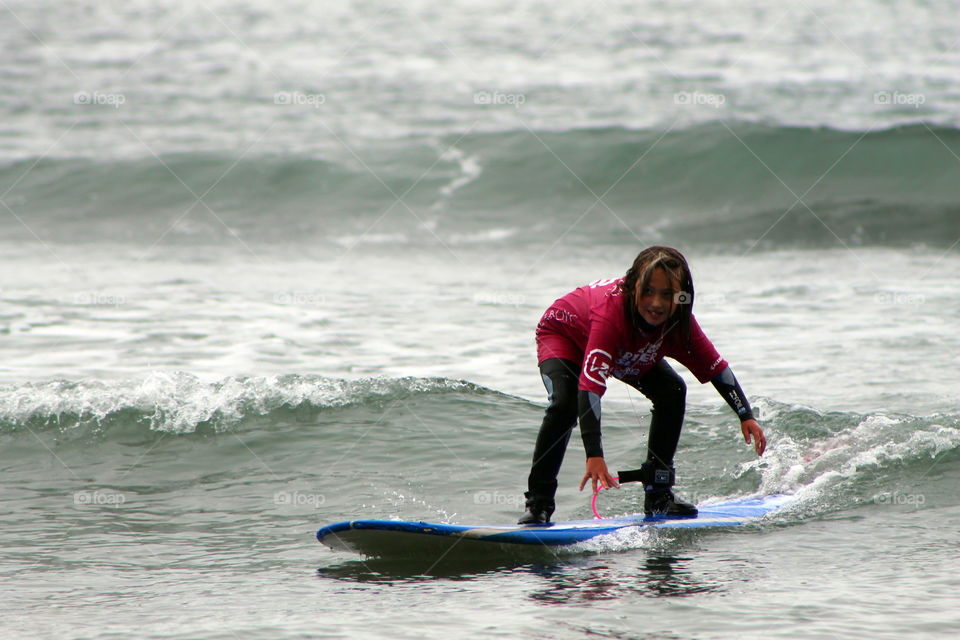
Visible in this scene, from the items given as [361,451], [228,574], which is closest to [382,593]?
[228,574]

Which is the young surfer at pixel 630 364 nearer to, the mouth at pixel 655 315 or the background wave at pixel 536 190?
the mouth at pixel 655 315

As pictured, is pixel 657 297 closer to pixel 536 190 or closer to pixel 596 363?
pixel 596 363

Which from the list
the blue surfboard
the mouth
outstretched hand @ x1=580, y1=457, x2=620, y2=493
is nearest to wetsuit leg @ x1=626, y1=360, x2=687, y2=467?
the blue surfboard

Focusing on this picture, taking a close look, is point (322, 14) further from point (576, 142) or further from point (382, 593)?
point (382, 593)

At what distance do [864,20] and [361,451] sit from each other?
2883 cm

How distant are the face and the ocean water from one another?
1.14m

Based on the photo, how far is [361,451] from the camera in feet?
23.4

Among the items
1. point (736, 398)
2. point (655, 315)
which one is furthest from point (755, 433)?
point (655, 315)

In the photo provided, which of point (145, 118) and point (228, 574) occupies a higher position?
point (145, 118)

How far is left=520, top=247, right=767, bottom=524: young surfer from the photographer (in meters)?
4.57

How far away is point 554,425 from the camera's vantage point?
4965mm

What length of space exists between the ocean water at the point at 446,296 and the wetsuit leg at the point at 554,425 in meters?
0.40

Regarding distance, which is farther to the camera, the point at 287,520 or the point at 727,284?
the point at 727,284

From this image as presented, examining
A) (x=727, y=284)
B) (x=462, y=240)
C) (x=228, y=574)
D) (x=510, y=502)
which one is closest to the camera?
(x=228, y=574)
